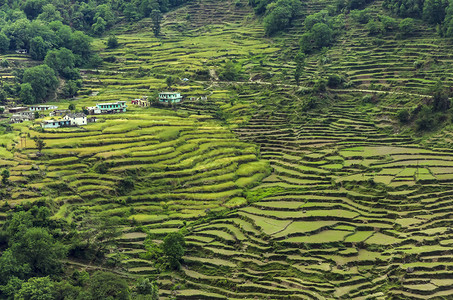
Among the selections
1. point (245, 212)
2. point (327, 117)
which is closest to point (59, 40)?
point (327, 117)

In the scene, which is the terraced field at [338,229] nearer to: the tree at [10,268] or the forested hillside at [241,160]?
the forested hillside at [241,160]

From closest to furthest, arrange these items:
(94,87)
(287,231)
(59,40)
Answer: (287,231) < (94,87) < (59,40)

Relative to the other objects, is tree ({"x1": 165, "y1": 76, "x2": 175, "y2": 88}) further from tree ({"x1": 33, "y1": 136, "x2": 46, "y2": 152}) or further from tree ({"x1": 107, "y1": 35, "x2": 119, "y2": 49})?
tree ({"x1": 33, "y1": 136, "x2": 46, "y2": 152})

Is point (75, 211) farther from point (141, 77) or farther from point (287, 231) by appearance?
point (141, 77)

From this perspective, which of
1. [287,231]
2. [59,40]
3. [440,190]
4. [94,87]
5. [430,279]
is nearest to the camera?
[430,279]

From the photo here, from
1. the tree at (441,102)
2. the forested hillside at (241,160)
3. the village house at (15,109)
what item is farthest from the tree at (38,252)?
the tree at (441,102)

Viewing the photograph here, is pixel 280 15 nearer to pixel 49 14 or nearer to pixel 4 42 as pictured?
pixel 49 14
